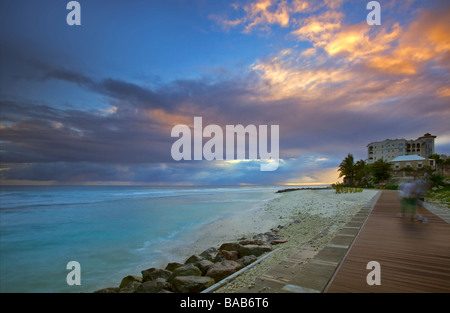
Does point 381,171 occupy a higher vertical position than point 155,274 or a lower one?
higher

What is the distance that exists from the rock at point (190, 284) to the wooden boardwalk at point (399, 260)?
250 cm

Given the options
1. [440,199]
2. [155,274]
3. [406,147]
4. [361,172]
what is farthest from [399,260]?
[406,147]

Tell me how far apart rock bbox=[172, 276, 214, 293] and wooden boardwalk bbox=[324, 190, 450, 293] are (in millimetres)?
2503

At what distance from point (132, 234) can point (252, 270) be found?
11.4 m

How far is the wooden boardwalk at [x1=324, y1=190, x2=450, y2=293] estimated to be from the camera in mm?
3203

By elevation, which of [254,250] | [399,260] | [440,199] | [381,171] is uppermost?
[381,171]

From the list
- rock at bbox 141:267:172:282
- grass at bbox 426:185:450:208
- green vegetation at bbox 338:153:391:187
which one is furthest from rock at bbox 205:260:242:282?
green vegetation at bbox 338:153:391:187

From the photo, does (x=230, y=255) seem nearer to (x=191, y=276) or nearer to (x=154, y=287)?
(x=191, y=276)

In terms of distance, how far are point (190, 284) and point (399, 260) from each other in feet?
14.0

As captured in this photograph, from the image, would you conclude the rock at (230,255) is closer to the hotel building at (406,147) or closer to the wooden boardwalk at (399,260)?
the wooden boardwalk at (399,260)

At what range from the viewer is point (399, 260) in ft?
13.7

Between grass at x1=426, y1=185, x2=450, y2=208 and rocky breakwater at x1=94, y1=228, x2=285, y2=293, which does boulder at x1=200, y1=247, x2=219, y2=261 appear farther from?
grass at x1=426, y1=185, x2=450, y2=208

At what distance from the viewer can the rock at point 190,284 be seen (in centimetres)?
446

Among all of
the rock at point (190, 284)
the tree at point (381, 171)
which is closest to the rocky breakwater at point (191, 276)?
the rock at point (190, 284)
